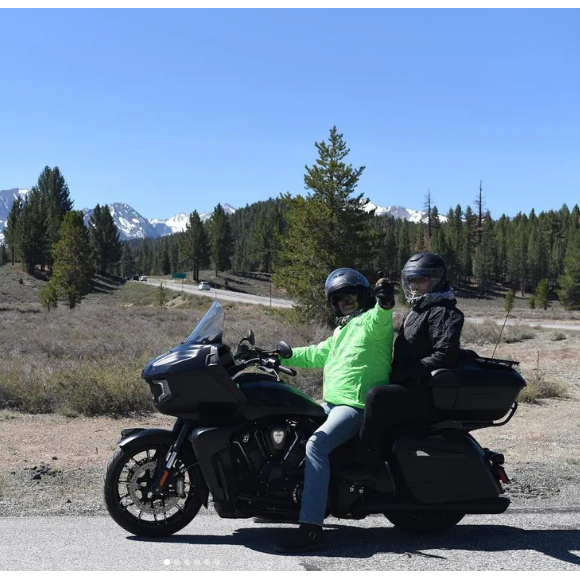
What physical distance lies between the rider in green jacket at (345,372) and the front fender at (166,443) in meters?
0.74

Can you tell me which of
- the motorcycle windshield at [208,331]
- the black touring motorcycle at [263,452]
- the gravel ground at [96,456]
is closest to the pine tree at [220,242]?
the gravel ground at [96,456]

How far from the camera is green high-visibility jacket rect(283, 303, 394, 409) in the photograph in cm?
463

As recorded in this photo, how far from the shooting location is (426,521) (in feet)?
16.4

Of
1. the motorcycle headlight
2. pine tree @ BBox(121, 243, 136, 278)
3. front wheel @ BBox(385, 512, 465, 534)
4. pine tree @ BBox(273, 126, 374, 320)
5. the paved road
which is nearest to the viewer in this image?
the paved road

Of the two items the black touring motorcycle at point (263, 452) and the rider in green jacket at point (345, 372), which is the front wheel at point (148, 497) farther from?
the rider in green jacket at point (345, 372)

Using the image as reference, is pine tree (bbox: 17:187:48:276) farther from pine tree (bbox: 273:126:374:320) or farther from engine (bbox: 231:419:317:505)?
engine (bbox: 231:419:317:505)

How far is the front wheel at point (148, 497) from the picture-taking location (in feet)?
15.3

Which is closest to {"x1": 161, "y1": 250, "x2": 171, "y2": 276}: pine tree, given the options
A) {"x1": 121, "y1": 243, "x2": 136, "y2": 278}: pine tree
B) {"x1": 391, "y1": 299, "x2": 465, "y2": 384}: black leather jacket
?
{"x1": 121, "y1": 243, "x2": 136, "y2": 278}: pine tree

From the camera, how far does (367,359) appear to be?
470cm

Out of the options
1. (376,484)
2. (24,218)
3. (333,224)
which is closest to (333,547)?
(376,484)

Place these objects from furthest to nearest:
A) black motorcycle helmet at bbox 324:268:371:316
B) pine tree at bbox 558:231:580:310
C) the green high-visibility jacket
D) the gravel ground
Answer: pine tree at bbox 558:231:580:310, the gravel ground, black motorcycle helmet at bbox 324:268:371:316, the green high-visibility jacket

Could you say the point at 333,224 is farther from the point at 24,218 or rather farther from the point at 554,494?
the point at 24,218

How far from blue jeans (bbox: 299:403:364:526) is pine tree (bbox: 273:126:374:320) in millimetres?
23093

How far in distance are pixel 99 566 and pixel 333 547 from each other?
1.60 meters
